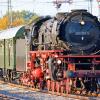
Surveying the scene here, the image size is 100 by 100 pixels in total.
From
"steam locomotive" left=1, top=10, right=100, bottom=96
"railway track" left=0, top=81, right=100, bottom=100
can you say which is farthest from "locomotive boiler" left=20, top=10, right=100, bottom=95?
"railway track" left=0, top=81, right=100, bottom=100

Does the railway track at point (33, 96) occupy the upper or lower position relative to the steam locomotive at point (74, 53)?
lower

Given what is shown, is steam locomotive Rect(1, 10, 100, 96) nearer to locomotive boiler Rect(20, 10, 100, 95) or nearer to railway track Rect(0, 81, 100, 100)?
locomotive boiler Rect(20, 10, 100, 95)

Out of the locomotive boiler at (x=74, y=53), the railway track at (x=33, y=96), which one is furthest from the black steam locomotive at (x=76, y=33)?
the railway track at (x=33, y=96)

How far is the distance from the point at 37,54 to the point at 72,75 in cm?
299

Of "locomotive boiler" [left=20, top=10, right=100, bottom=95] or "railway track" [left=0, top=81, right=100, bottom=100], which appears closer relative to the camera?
"railway track" [left=0, top=81, right=100, bottom=100]

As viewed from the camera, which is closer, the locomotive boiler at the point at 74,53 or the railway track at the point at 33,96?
the railway track at the point at 33,96

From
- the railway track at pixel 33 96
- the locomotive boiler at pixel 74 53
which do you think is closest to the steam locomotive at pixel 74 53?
the locomotive boiler at pixel 74 53

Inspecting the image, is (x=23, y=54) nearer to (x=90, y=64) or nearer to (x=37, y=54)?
(x=37, y=54)

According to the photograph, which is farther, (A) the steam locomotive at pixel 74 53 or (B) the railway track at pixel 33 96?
(A) the steam locomotive at pixel 74 53

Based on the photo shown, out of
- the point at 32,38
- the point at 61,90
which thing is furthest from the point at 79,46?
the point at 32,38

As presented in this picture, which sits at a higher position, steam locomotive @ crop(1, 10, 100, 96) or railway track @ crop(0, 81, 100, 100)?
steam locomotive @ crop(1, 10, 100, 96)

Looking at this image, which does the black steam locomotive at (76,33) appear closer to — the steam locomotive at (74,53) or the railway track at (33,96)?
the steam locomotive at (74,53)

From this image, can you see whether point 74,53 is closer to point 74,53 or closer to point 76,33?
point 74,53

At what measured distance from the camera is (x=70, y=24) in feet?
56.4
